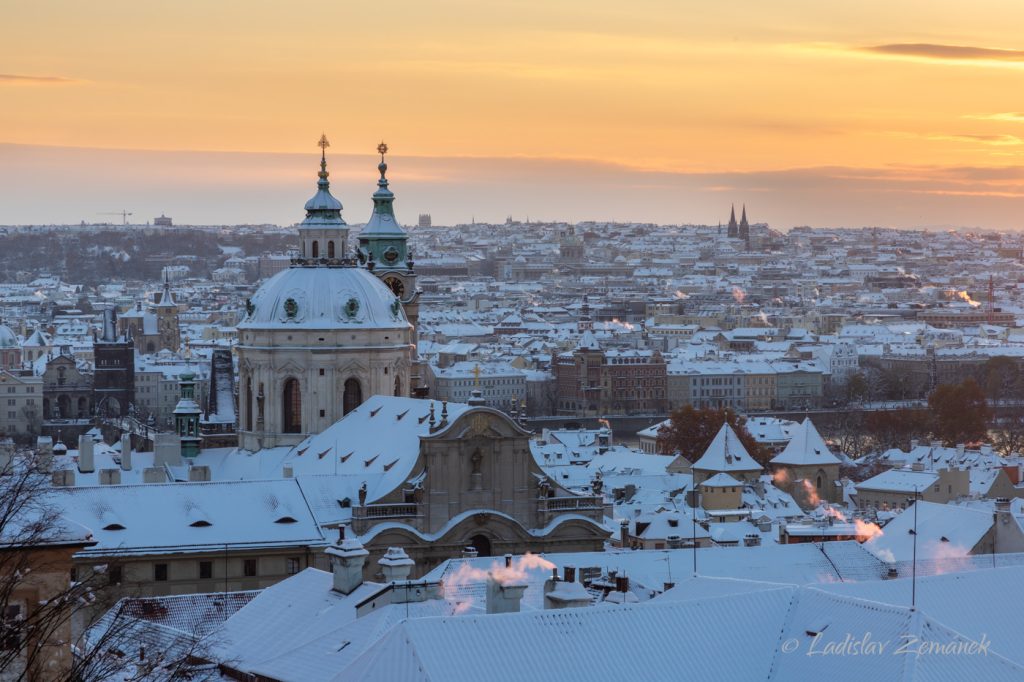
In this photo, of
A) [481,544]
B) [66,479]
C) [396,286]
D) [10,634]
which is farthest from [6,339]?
[10,634]

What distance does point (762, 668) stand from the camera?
83.7 feet

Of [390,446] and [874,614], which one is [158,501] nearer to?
[390,446]

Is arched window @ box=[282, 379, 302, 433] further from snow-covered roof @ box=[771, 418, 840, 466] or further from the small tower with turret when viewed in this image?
snow-covered roof @ box=[771, 418, 840, 466]

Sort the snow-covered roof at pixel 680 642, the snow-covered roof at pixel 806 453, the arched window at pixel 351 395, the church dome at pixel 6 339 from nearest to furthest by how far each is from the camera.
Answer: the snow-covered roof at pixel 680 642, the arched window at pixel 351 395, the snow-covered roof at pixel 806 453, the church dome at pixel 6 339

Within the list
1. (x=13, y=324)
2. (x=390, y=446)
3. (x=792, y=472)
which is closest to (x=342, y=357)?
(x=390, y=446)

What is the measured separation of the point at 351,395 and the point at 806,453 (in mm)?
23476

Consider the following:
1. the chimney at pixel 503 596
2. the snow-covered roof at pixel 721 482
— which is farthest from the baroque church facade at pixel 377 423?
the chimney at pixel 503 596

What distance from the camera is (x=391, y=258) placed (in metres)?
65.8

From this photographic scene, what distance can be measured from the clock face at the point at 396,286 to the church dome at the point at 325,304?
5.33m

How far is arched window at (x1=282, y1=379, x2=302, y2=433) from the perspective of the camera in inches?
2282

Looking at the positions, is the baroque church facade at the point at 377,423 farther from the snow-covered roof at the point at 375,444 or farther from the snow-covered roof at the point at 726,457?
the snow-covered roof at the point at 726,457

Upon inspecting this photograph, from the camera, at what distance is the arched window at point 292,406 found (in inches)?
2282

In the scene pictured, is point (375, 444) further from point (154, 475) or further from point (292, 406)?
point (292, 406)

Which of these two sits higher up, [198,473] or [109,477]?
[109,477]
